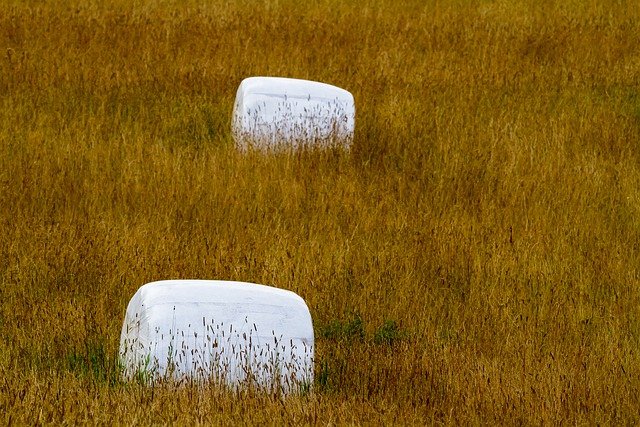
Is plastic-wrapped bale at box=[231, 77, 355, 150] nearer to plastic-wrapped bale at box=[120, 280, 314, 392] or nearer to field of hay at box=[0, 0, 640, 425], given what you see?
field of hay at box=[0, 0, 640, 425]

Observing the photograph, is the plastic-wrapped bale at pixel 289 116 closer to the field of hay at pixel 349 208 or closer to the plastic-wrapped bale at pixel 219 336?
the field of hay at pixel 349 208

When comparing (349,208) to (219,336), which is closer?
(219,336)

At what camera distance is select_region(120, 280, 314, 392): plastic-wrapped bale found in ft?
13.5

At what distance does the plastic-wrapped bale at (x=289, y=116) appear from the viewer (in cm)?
763

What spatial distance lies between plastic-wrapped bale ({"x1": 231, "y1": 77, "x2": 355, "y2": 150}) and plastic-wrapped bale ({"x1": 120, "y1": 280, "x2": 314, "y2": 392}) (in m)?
3.34

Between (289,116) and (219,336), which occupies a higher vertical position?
(289,116)

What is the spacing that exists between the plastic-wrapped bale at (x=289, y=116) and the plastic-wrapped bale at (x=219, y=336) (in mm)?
3337

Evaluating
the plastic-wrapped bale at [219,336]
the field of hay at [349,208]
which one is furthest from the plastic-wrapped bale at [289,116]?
the plastic-wrapped bale at [219,336]

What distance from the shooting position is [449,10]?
12148 mm

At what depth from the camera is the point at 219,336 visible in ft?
13.9

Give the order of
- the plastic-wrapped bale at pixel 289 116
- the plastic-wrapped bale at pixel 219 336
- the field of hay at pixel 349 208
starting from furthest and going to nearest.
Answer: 1. the plastic-wrapped bale at pixel 289 116
2. the field of hay at pixel 349 208
3. the plastic-wrapped bale at pixel 219 336

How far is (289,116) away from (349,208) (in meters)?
1.24

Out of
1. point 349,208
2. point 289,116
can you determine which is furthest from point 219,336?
point 289,116

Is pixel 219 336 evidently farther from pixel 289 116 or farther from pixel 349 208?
pixel 289 116
